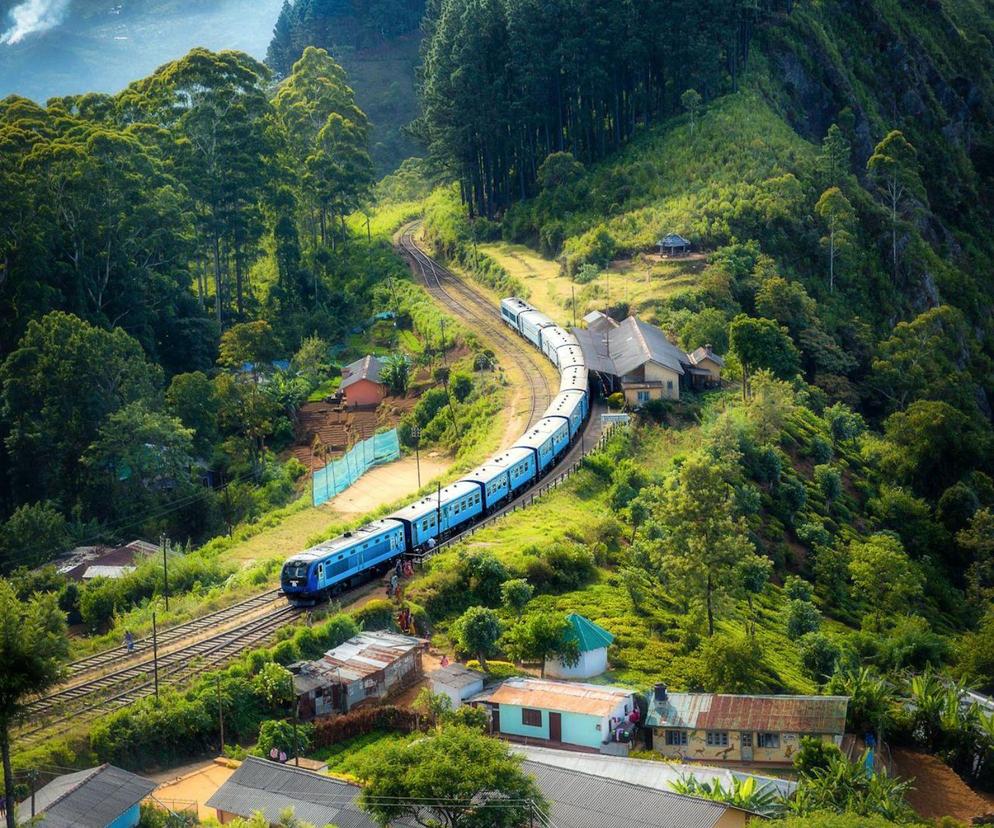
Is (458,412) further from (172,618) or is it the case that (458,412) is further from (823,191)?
(823,191)

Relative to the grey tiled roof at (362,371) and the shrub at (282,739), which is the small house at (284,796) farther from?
the grey tiled roof at (362,371)

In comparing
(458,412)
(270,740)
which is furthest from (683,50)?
(270,740)

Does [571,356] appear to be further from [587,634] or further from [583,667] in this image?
[583,667]

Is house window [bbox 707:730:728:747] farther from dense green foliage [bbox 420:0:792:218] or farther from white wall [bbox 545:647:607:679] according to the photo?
dense green foliage [bbox 420:0:792:218]

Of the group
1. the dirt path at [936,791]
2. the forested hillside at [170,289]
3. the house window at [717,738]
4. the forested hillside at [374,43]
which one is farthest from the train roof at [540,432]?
the forested hillside at [374,43]

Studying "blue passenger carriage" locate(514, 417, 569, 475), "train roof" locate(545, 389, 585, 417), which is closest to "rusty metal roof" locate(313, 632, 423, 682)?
"blue passenger carriage" locate(514, 417, 569, 475)
